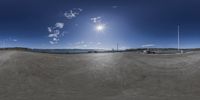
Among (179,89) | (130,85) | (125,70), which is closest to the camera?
(179,89)

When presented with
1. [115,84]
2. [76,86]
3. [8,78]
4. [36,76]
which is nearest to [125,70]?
[115,84]

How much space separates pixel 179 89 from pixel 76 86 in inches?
313

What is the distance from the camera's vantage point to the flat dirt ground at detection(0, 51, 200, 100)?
622 inches

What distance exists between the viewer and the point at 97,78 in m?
20.0

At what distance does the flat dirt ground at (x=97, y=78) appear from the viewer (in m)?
15.8

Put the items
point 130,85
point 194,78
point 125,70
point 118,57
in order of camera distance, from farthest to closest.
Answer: point 118,57
point 125,70
point 194,78
point 130,85

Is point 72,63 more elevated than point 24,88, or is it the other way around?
point 72,63

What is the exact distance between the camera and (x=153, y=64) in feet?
81.3

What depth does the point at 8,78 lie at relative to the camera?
19953 millimetres

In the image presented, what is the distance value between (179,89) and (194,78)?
3.24 meters

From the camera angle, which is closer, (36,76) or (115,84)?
(115,84)

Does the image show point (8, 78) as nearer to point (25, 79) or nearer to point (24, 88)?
point (25, 79)

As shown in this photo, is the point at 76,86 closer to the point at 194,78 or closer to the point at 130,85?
the point at 130,85

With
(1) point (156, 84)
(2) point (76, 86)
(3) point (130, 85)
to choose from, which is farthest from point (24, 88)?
(1) point (156, 84)
